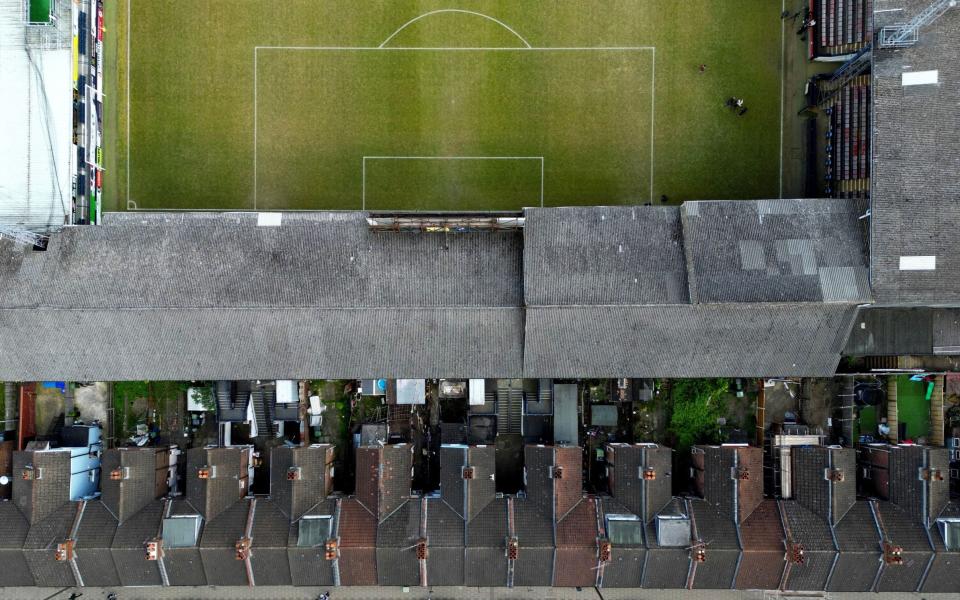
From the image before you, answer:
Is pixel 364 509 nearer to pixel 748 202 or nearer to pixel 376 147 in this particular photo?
pixel 376 147

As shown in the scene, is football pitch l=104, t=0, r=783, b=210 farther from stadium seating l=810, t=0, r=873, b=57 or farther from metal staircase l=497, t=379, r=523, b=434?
metal staircase l=497, t=379, r=523, b=434

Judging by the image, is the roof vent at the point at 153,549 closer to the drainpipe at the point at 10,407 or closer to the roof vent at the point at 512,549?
the drainpipe at the point at 10,407

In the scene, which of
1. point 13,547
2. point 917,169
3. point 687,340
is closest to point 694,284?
point 687,340

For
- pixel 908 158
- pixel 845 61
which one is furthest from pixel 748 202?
pixel 845 61

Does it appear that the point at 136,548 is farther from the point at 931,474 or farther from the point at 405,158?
the point at 931,474

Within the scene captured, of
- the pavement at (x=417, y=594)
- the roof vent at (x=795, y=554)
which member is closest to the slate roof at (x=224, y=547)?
the pavement at (x=417, y=594)

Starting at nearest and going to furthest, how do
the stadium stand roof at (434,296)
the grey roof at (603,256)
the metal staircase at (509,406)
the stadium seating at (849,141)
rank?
the grey roof at (603,256), the stadium stand roof at (434,296), the stadium seating at (849,141), the metal staircase at (509,406)
